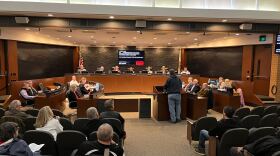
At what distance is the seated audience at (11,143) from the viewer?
9.16ft

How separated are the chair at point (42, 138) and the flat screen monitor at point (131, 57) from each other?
1555cm

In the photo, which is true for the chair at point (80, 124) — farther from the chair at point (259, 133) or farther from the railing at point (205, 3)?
the railing at point (205, 3)

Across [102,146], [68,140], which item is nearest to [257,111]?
[68,140]

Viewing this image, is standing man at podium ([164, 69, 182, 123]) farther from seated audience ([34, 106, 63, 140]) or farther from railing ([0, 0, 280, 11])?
seated audience ([34, 106, 63, 140])

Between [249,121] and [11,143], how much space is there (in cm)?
423

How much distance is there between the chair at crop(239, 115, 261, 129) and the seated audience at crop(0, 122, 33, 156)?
3857 mm

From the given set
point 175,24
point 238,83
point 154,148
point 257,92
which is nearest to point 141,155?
point 154,148

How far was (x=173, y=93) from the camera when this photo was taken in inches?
306

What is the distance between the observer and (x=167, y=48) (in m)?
20.2

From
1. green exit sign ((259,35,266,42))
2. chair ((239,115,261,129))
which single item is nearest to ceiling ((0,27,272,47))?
green exit sign ((259,35,266,42))

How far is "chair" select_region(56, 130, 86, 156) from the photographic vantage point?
12.1ft

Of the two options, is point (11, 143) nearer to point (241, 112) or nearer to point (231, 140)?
point (231, 140)

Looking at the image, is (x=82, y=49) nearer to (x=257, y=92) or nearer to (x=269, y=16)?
(x=257, y=92)

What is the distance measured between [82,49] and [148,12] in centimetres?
1294
